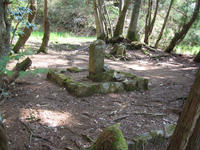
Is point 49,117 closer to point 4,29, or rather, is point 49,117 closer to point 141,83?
point 4,29

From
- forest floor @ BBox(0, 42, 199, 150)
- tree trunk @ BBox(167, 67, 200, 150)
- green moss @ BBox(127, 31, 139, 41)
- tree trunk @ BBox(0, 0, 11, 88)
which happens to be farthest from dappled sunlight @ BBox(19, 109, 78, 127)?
green moss @ BBox(127, 31, 139, 41)

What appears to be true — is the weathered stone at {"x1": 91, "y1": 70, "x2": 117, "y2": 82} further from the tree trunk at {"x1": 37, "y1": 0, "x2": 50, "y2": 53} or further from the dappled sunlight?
the tree trunk at {"x1": 37, "y1": 0, "x2": 50, "y2": 53}

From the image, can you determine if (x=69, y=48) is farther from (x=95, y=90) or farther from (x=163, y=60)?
(x=95, y=90)

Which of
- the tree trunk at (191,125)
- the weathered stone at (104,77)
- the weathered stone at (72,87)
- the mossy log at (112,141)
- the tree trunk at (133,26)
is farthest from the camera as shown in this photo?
the tree trunk at (133,26)

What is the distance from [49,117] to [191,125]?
2.56 meters

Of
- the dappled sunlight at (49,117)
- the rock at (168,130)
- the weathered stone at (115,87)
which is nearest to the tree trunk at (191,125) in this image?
the rock at (168,130)

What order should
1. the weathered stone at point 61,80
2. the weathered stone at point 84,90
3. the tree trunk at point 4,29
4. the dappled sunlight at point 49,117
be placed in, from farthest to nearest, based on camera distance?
the weathered stone at point 61,80
the weathered stone at point 84,90
the dappled sunlight at point 49,117
the tree trunk at point 4,29

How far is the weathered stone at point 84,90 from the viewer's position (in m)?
4.35

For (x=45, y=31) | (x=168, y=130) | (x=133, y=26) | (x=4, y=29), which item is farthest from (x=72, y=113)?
(x=133, y=26)

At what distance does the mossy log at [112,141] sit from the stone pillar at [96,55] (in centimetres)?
331

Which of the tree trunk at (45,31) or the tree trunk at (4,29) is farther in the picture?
the tree trunk at (45,31)

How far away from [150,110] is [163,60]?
26.1 feet

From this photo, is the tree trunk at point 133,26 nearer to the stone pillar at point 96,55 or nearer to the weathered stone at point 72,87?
the stone pillar at point 96,55

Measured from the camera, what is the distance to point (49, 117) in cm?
334
